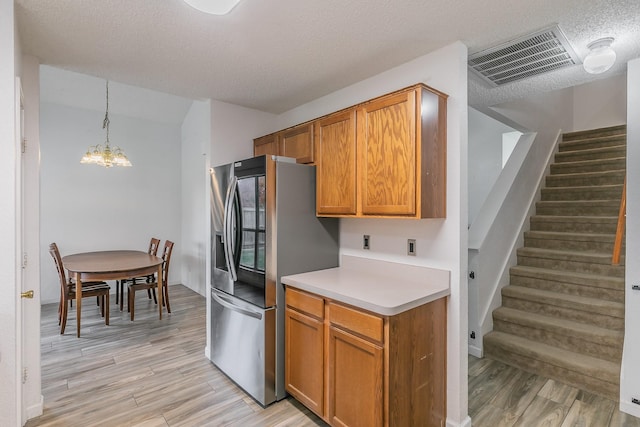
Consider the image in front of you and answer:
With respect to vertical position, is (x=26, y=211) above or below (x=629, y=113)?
below

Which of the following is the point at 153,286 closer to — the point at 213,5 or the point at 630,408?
the point at 213,5

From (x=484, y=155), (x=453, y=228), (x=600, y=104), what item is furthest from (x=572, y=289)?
(x=600, y=104)

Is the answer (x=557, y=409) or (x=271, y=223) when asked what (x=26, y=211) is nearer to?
(x=271, y=223)

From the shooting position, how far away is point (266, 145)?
3.18m

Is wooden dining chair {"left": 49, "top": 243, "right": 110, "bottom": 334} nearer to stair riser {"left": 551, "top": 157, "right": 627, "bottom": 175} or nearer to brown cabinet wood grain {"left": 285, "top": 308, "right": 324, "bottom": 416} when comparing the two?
brown cabinet wood grain {"left": 285, "top": 308, "right": 324, "bottom": 416}

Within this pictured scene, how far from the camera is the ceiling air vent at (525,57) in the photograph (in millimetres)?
2037

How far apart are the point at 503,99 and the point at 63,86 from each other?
560 cm

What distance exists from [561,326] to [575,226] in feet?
5.00

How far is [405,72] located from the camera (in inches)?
92.8

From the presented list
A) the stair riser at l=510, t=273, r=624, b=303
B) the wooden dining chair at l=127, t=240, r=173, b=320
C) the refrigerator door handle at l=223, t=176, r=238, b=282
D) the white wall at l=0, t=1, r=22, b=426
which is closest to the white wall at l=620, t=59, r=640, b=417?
the stair riser at l=510, t=273, r=624, b=303

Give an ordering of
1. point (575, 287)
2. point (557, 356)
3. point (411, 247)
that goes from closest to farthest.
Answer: point (411, 247)
point (557, 356)
point (575, 287)

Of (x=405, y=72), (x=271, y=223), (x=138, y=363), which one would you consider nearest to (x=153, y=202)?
(x=138, y=363)

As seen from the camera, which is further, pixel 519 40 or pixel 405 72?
pixel 405 72

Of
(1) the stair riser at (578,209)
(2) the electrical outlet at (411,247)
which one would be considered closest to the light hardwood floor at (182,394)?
(2) the electrical outlet at (411,247)
